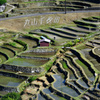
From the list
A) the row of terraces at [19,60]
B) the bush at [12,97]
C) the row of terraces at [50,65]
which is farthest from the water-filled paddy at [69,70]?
the bush at [12,97]

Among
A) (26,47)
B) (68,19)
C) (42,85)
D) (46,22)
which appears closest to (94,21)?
(68,19)

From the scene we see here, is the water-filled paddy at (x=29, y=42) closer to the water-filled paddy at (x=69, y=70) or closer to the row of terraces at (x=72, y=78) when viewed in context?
the row of terraces at (x=72, y=78)

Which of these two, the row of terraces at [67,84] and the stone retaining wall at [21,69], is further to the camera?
the stone retaining wall at [21,69]

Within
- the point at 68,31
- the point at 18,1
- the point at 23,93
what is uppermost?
the point at 18,1

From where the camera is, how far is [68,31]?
47.1 metres

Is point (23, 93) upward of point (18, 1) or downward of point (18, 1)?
downward

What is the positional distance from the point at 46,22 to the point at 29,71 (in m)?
21.6

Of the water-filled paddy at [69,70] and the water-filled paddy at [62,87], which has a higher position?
the water-filled paddy at [69,70]

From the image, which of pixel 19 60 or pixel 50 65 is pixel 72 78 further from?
pixel 19 60

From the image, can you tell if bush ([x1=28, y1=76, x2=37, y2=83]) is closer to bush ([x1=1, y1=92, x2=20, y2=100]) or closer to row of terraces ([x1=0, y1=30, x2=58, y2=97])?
row of terraces ([x1=0, y1=30, x2=58, y2=97])

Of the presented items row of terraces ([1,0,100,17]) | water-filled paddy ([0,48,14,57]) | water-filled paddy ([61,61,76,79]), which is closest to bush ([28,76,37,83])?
water-filled paddy ([61,61,76,79])

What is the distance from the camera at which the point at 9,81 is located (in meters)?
31.0

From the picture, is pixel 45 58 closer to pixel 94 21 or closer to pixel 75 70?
pixel 75 70

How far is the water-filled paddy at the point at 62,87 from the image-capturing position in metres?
26.0
